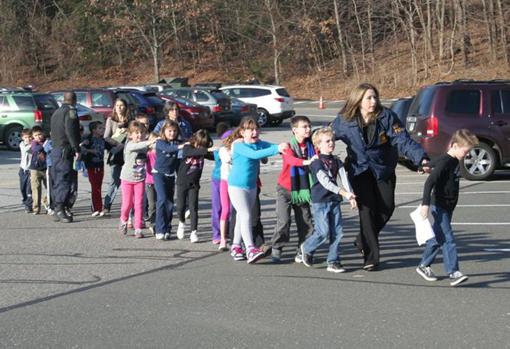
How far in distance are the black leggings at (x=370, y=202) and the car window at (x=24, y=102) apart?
1936cm

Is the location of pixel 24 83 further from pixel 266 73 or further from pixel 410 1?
pixel 410 1

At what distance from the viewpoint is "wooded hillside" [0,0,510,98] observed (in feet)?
165

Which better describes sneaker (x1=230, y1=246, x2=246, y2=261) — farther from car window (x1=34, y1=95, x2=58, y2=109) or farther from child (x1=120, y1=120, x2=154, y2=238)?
car window (x1=34, y1=95, x2=58, y2=109)

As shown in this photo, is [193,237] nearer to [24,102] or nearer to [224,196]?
[224,196]

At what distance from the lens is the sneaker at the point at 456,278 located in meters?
8.20

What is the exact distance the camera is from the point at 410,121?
17828 millimetres

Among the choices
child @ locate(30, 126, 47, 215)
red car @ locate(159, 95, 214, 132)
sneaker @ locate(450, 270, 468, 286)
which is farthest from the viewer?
red car @ locate(159, 95, 214, 132)

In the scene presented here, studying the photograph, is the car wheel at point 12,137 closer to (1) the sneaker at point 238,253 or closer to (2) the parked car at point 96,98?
(2) the parked car at point 96,98

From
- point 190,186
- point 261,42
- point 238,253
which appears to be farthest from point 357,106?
point 261,42

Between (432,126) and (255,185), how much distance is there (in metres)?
8.11

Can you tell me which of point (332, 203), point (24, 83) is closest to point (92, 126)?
point (332, 203)

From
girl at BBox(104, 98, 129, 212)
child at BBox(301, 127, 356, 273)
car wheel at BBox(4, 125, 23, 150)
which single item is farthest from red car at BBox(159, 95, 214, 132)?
child at BBox(301, 127, 356, 273)

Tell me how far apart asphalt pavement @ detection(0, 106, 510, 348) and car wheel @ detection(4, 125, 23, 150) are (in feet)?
48.5

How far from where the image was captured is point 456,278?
8.23 metres
